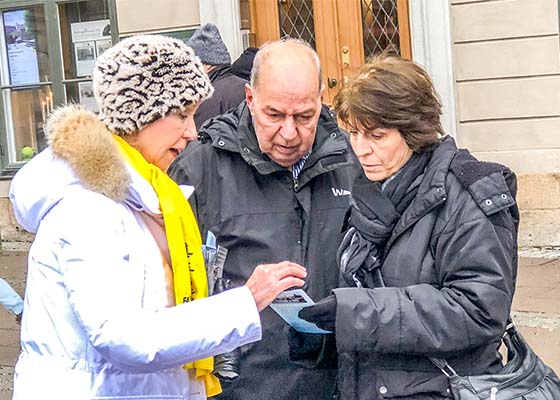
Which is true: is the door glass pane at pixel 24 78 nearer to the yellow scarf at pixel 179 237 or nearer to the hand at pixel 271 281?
the yellow scarf at pixel 179 237

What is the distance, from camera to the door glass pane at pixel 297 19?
9305 millimetres

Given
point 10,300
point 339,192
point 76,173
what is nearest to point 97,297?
point 76,173

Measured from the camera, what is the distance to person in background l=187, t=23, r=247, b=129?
5.68 metres

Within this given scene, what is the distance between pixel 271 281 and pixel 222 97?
344 centimetres

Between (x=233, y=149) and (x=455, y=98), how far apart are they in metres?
5.67

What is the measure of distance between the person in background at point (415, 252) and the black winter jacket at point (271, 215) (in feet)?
1.22

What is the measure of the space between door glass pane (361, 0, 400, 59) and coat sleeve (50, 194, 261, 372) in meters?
6.99

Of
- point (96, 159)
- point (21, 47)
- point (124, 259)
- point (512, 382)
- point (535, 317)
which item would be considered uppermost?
point (21, 47)

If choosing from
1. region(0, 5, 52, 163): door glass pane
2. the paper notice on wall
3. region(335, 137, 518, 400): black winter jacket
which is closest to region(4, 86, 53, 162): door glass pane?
region(0, 5, 52, 163): door glass pane

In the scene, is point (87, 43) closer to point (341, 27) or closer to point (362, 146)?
point (341, 27)

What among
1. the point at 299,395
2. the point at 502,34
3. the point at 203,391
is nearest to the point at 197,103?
the point at 203,391

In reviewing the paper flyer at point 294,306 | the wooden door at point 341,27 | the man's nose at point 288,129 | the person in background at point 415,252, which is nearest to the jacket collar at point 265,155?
the man's nose at point 288,129

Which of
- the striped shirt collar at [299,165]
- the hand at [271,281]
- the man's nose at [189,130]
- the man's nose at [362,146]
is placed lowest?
the hand at [271,281]

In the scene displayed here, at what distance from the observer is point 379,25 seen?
359 inches
